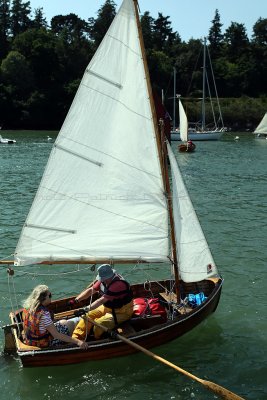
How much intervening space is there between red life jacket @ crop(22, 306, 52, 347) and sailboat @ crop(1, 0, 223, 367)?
1.44 ft

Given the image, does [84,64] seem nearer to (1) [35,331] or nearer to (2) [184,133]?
(2) [184,133]

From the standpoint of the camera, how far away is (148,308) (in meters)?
13.1

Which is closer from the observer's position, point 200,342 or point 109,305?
point 109,305

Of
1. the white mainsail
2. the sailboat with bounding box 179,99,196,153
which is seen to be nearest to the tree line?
the white mainsail

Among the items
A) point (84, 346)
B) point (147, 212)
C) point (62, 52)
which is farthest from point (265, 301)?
point (62, 52)

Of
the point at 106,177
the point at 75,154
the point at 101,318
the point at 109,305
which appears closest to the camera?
the point at 109,305

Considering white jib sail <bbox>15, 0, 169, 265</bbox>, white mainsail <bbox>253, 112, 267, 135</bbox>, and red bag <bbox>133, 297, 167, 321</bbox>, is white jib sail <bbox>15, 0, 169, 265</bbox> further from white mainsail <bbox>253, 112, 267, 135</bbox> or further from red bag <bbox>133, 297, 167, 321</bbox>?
white mainsail <bbox>253, 112, 267, 135</bbox>

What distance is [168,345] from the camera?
13.2m

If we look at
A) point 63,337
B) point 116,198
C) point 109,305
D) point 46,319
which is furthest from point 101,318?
point 116,198

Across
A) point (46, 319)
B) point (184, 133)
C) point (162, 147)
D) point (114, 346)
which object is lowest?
point (114, 346)

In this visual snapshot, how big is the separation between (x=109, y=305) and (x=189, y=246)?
8.52 ft

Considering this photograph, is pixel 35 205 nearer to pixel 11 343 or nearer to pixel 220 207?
pixel 11 343

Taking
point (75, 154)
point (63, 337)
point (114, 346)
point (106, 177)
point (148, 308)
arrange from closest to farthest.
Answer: point (63, 337) → point (114, 346) → point (75, 154) → point (106, 177) → point (148, 308)

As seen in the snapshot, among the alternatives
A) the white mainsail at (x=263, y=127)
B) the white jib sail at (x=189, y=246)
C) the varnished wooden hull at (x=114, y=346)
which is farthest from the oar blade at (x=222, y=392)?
the white mainsail at (x=263, y=127)
